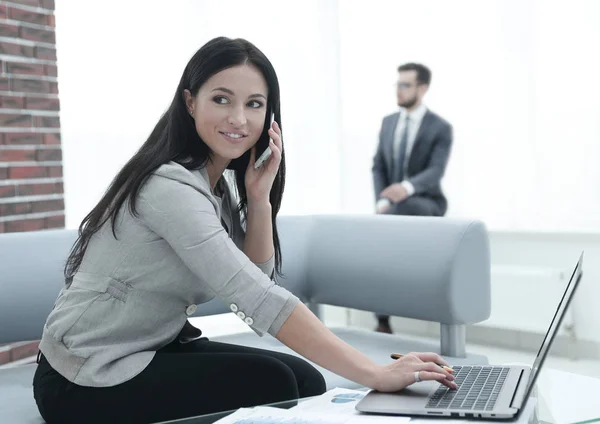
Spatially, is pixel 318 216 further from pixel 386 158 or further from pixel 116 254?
pixel 386 158

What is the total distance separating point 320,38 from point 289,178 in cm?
98

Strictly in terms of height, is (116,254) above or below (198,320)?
above

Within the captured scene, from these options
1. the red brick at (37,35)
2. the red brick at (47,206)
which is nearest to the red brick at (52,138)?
the red brick at (47,206)

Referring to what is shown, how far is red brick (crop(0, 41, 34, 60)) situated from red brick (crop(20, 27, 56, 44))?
4cm

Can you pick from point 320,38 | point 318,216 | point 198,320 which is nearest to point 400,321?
point 198,320

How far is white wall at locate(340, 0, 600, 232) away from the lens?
4.08m

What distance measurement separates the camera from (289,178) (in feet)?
16.8

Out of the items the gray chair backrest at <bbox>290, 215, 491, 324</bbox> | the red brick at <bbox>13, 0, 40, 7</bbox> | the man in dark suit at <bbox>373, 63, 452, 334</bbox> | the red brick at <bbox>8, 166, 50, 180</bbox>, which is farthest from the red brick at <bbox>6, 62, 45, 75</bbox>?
the man in dark suit at <bbox>373, 63, 452, 334</bbox>

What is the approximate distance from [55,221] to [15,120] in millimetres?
454

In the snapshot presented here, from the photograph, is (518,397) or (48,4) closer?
(518,397)

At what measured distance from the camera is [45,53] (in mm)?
3141

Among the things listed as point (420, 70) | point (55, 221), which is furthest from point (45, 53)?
point (420, 70)

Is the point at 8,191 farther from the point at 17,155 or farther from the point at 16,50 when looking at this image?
the point at 16,50

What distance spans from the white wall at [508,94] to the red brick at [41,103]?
7.69 ft
